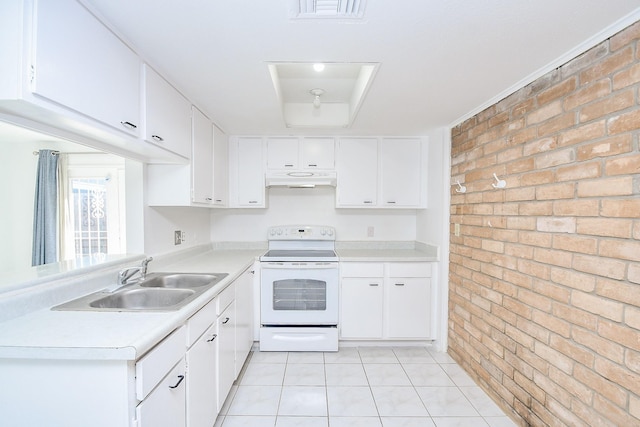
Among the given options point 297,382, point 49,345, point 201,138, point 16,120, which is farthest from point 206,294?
point 201,138

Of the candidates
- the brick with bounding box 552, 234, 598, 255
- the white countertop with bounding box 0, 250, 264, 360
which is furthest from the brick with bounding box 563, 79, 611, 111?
the white countertop with bounding box 0, 250, 264, 360

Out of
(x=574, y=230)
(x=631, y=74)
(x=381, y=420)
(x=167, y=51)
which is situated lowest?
(x=381, y=420)

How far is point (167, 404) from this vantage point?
1140 millimetres

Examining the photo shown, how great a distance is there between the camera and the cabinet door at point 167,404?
1.00 m

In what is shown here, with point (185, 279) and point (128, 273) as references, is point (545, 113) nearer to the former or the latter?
point (185, 279)

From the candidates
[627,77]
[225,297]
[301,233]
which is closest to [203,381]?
[225,297]

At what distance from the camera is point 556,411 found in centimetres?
148

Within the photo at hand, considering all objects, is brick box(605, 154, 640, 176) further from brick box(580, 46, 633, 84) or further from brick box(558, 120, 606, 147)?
brick box(580, 46, 633, 84)

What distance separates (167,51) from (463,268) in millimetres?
2606

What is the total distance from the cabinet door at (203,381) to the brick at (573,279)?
1908 millimetres

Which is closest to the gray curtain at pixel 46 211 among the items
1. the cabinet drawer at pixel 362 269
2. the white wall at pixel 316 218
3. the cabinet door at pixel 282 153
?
the white wall at pixel 316 218

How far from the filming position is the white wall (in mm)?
3324

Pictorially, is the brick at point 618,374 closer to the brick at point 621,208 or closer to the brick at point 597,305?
the brick at point 597,305

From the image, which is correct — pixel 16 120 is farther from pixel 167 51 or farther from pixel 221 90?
pixel 221 90
